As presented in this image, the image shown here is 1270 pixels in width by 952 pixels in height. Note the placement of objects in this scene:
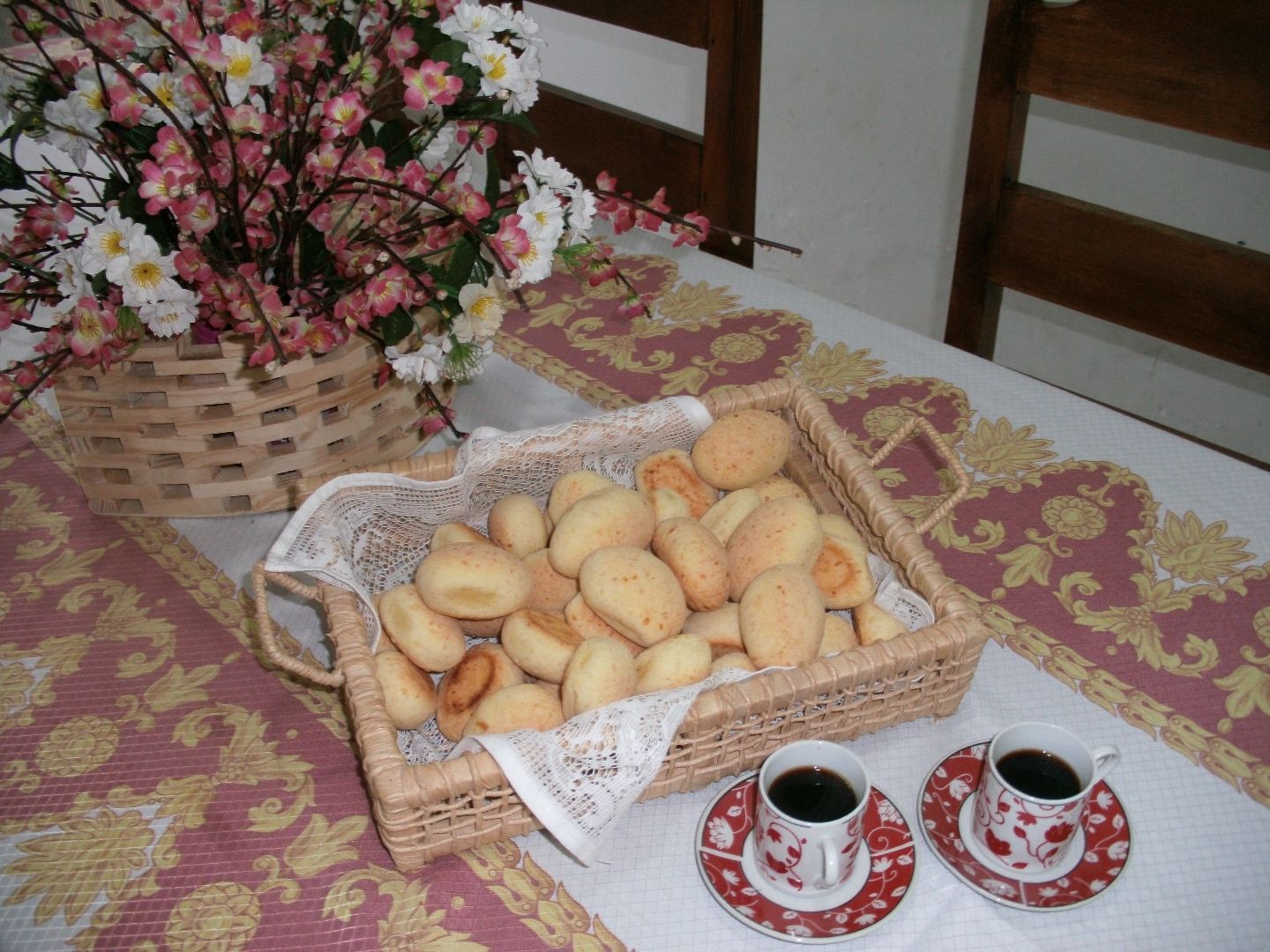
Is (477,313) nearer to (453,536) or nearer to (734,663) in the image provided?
(453,536)

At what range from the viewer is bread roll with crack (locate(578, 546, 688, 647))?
2.47 ft

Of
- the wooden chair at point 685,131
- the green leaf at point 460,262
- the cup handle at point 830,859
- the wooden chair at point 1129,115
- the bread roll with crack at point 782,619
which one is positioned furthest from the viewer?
the wooden chair at point 685,131

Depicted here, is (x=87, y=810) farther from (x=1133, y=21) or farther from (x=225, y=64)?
(x=1133, y=21)

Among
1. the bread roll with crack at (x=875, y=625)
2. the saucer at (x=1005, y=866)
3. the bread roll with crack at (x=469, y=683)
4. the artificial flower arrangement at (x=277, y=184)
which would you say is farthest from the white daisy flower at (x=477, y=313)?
the saucer at (x=1005, y=866)

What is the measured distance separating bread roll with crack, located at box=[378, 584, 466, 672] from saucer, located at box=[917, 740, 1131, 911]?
13.5 inches

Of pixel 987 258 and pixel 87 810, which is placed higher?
pixel 987 258

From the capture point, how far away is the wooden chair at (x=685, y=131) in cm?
147

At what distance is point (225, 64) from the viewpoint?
70 centimetres

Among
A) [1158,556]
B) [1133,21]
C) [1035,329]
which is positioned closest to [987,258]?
[1133,21]

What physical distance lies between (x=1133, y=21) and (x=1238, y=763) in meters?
0.85

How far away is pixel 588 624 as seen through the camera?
78cm

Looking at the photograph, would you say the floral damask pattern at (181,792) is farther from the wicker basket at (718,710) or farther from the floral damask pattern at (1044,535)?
the floral damask pattern at (1044,535)

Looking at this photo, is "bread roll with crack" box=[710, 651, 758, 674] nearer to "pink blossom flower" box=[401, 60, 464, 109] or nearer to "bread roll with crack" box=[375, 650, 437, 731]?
"bread roll with crack" box=[375, 650, 437, 731]

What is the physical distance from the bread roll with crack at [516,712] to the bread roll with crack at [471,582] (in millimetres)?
75
